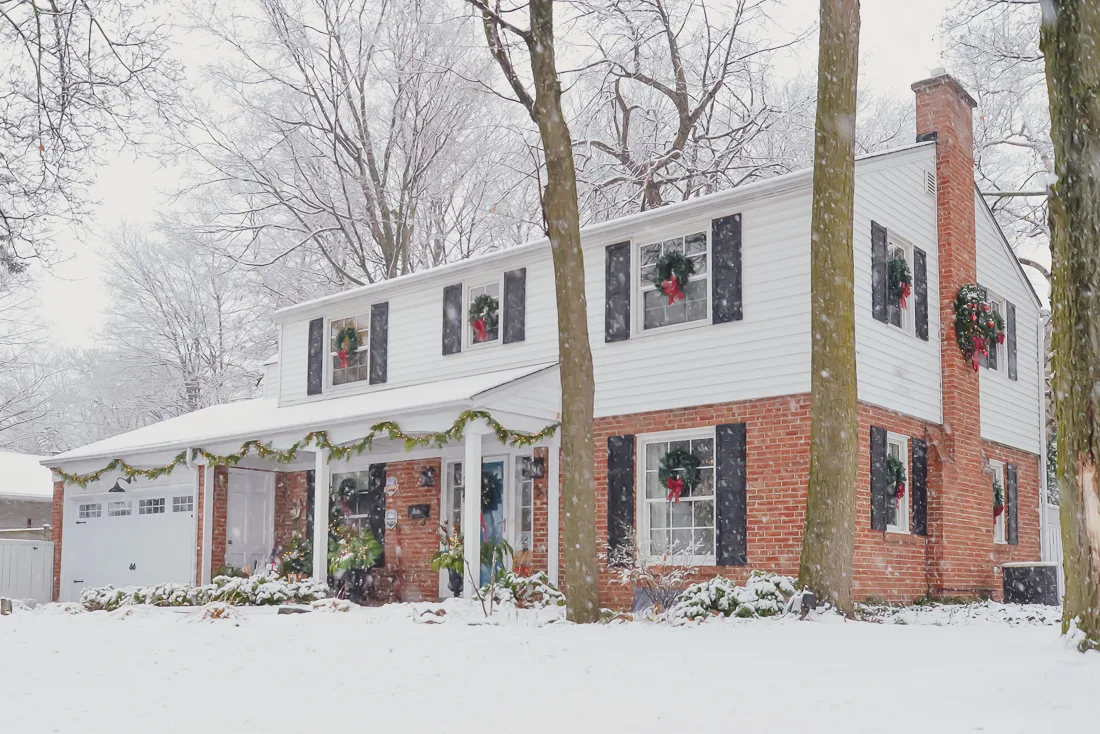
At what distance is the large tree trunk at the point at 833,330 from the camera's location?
404 inches

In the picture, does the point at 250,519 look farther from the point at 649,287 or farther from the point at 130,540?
the point at 649,287

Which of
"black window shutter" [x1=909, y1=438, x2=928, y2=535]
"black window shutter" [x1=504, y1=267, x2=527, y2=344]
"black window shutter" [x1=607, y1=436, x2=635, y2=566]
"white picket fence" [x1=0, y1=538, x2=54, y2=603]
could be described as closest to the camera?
"black window shutter" [x1=607, y1=436, x2=635, y2=566]

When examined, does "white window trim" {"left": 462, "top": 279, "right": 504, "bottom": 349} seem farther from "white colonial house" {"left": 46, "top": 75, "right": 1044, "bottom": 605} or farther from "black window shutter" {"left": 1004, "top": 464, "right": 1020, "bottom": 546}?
"black window shutter" {"left": 1004, "top": 464, "right": 1020, "bottom": 546}

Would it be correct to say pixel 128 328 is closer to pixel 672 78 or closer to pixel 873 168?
pixel 672 78

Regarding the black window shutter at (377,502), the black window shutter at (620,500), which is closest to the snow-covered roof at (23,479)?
the black window shutter at (377,502)

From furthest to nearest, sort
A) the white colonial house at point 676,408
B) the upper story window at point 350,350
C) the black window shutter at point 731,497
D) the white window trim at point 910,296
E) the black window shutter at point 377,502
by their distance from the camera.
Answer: the upper story window at point 350,350, the black window shutter at point 377,502, the white window trim at point 910,296, the white colonial house at point 676,408, the black window shutter at point 731,497

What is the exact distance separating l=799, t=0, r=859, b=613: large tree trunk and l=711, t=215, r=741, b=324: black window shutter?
2.06 meters

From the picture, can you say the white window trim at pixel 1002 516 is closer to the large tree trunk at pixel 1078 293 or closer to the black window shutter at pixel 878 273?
the black window shutter at pixel 878 273

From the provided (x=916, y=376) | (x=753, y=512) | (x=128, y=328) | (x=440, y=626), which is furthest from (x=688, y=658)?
(x=128, y=328)

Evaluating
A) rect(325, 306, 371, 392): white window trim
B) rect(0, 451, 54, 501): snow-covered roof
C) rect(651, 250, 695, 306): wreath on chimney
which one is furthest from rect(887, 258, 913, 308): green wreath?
rect(0, 451, 54, 501): snow-covered roof

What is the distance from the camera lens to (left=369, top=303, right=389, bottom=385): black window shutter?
1686cm

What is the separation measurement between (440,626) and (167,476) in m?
10.1

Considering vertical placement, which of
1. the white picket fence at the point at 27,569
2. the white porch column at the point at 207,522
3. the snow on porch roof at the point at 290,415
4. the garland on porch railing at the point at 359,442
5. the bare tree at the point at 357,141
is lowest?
the white picket fence at the point at 27,569

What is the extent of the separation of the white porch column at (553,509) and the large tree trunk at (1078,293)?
24.8 ft
